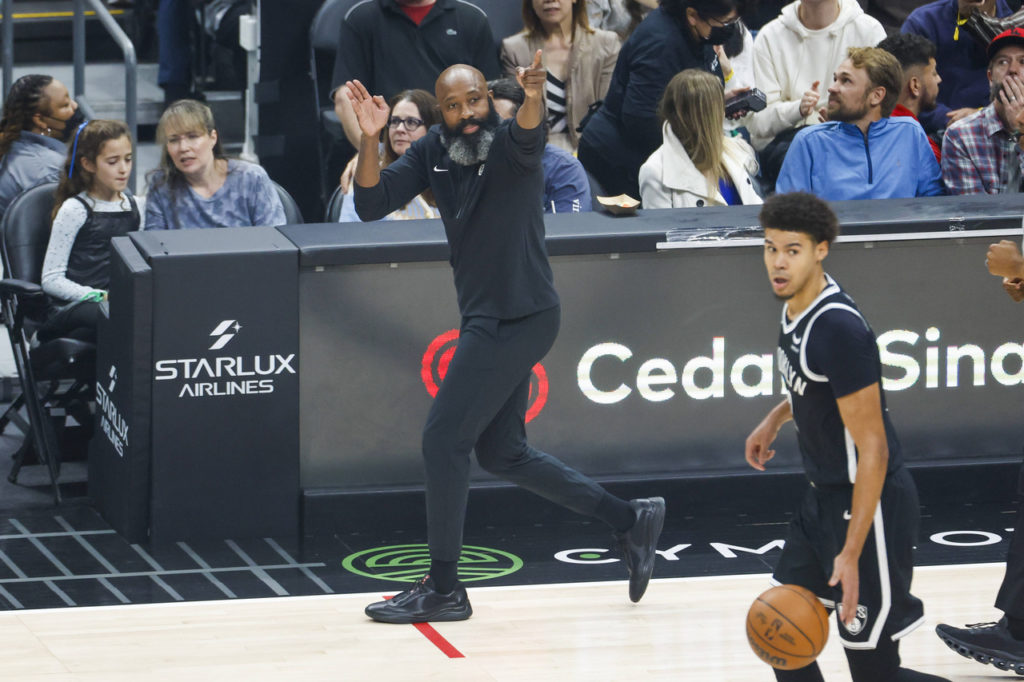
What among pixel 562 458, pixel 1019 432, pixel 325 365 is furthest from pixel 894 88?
pixel 325 365

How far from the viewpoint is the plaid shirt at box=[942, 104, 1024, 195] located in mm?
8070

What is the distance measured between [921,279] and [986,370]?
20.3 inches

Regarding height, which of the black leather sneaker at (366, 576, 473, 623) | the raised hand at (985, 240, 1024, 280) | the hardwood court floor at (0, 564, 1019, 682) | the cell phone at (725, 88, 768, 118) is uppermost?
the cell phone at (725, 88, 768, 118)

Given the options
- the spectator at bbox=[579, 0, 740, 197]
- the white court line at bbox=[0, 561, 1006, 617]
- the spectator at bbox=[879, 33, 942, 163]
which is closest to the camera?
the white court line at bbox=[0, 561, 1006, 617]

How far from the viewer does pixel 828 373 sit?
435 centimetres

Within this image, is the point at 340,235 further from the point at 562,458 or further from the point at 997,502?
the point at 997,502

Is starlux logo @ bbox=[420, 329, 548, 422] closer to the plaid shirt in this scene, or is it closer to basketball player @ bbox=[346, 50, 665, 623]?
basketball player @ bbox=[346, 50, 665, 623]

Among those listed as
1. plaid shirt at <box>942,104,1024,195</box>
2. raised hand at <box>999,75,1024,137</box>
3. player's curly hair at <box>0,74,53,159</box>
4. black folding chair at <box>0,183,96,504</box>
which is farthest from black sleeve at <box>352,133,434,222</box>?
player's curly hair at <box>0,74,53,159</box>

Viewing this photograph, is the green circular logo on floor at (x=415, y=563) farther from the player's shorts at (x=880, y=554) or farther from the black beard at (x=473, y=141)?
the player's shorts at (x=880, y=554)

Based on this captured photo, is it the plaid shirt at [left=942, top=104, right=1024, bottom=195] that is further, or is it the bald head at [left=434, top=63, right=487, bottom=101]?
the plaid shirt at [left=942, top=104, right=1024, bottom=195]

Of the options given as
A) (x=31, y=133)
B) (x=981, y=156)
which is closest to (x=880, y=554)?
(x=981, y=156)

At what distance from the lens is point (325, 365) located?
680cm

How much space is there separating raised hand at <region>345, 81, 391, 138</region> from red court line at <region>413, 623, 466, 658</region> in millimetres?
1698

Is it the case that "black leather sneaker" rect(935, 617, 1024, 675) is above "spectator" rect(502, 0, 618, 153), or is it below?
below
